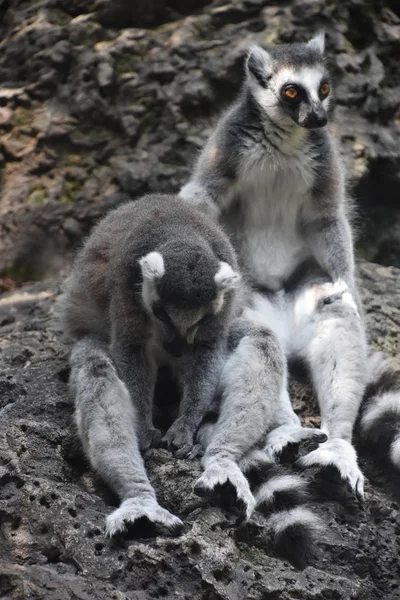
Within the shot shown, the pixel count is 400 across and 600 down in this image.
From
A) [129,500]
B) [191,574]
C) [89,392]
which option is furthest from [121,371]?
[191,574]

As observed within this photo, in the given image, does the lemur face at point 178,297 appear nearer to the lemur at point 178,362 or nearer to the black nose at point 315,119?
the lemur at point 178,362

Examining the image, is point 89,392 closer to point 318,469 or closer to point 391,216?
point 318,469

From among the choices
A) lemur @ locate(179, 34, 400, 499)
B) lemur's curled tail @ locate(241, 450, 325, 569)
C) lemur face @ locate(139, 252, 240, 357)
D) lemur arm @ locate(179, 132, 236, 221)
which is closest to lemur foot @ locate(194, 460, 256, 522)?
lemur's curled tail @ locate(241, 450, 325, 569)

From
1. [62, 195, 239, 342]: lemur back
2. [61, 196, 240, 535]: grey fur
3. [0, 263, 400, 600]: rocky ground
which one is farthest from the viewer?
[62, 195, 239, 342]: lemur back

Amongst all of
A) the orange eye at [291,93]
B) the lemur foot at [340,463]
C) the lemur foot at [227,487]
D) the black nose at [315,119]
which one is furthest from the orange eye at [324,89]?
the lemur foot at [227,487]

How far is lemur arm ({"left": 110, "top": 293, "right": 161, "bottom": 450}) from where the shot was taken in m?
5.64

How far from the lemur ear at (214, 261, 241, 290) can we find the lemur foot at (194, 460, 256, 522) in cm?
127

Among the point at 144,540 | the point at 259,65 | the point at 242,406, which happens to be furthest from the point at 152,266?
the point at 259,65

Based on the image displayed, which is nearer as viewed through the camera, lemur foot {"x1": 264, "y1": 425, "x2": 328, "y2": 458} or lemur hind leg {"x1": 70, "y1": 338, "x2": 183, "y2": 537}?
lemur hind leg {"x1": 70, "y1": 338, "x2": 183, "y2": 537}

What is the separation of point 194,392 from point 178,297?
2.16 ft

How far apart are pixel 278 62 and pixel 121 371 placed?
124 inches

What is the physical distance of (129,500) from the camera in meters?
4.76

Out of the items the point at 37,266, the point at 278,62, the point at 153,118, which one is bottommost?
the point at 37,266

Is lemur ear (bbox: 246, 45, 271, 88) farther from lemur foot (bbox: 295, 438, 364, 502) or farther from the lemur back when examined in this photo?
lemur foot (bbox: 295, 438, 364, 502)
